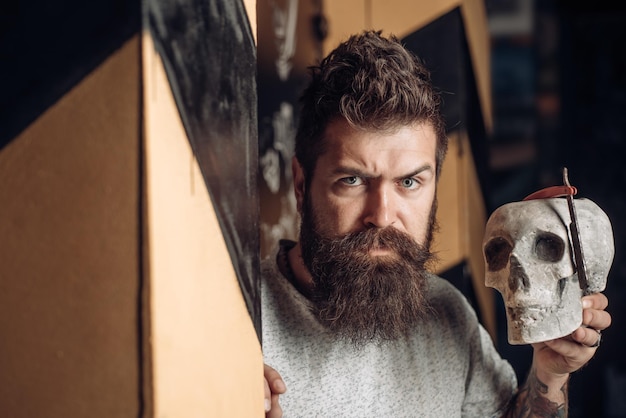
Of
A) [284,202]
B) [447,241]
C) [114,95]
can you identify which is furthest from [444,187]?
[114,95]

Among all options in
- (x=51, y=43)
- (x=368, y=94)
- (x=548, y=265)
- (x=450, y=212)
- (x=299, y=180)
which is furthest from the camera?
(x=450, y=212)

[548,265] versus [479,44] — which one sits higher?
[479,44]

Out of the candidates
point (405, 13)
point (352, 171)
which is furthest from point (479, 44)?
point (352, 171)

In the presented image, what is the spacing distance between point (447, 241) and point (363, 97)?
3.23 ft

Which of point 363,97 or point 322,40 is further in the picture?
point 322,40

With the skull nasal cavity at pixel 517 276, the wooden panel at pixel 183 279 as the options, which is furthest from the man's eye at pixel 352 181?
the wooden panel at pixel 183 279

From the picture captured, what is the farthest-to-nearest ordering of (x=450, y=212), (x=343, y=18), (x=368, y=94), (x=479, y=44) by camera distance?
(x=479, y=44) < (x=343, y=18) < (x=450, y=212) < (x=368, y=94)

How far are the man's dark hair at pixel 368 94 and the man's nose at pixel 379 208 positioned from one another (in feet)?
0.35

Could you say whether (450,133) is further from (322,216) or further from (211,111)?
(211,111)

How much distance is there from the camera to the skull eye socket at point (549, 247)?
1.12 meters

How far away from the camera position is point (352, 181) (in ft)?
3.99

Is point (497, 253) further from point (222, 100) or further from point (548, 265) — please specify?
point (222, 100)

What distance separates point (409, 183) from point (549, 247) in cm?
25

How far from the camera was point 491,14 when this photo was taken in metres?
A: 3.72
